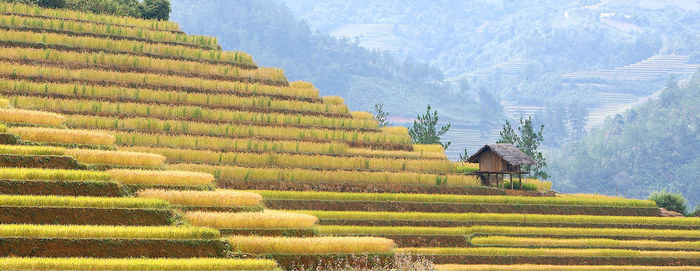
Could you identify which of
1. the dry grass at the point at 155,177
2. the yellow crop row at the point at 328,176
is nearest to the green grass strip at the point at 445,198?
the yellow crop row at the point at 328,176

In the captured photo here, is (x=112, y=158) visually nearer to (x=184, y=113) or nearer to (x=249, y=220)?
(x=249, y=220)

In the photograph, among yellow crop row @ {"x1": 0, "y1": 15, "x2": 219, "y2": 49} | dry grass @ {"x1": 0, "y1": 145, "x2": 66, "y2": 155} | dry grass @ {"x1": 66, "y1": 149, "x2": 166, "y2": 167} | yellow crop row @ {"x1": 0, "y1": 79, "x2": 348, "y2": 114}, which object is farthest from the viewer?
yellow crop row @ {"x1": 0, "y1": 15, "x2": 219, "y2": 49}

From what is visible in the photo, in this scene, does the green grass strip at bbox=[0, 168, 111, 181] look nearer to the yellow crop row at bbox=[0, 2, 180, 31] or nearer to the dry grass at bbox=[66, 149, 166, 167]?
the dry grass at bbox=[66, 149, 166, 167]

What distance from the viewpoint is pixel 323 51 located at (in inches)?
7279

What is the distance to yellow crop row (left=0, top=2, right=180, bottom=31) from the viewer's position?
1412 inches

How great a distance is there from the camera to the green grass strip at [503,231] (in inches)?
1071

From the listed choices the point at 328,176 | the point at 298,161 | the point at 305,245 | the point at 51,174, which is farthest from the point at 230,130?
the point at 51,174

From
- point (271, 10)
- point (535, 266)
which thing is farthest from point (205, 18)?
point (535, 266)

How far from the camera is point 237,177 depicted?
97.5ft

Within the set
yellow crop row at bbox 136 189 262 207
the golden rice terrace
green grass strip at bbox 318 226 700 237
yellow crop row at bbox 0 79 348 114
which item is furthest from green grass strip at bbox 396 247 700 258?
yellow crop row at bbox 0 79 348 114

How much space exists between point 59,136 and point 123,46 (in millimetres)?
13596

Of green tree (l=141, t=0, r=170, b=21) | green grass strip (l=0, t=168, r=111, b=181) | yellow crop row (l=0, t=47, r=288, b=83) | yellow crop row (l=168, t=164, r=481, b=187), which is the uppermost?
green tree (l=141, t=0, r=170, b=21)

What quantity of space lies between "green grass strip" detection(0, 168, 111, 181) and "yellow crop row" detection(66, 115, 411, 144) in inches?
416

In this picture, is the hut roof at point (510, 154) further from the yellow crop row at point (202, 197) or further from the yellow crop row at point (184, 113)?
the yellow crop row at point (202, 197)
